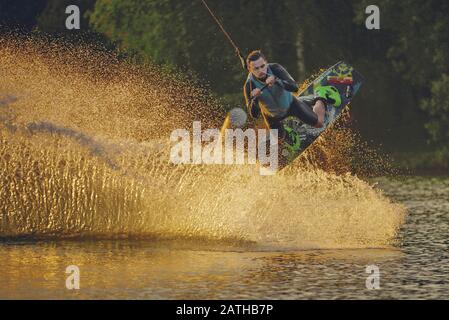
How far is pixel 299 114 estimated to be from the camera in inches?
904

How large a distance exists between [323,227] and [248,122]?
15829mm

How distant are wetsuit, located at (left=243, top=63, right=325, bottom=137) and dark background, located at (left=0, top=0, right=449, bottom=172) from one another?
18358 mm

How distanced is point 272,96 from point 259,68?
623 mm

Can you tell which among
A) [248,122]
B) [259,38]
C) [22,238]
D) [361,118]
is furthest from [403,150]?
[22,238]

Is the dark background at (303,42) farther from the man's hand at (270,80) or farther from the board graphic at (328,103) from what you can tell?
the man's hand at (270,80)

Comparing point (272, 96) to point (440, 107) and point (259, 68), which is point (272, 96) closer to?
point (259, 68)

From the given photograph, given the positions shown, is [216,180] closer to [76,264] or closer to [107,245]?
[107,245]

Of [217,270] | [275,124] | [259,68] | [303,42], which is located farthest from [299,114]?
[303,42]

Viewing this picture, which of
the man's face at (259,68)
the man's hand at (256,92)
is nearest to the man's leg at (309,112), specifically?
the man's hand at (256,92)

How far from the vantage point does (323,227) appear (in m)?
21.2

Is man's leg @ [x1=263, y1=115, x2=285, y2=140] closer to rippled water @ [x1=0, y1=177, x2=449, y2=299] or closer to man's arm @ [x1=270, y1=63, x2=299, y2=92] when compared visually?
man's arm @ [x1=270, y1=63, x2=299, y2=92]

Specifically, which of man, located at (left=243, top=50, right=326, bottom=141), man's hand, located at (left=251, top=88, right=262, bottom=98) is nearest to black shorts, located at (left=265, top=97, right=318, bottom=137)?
man, located at (left=243, top=50, right=326, bottom=141)

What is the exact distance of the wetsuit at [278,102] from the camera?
22016 millimetres

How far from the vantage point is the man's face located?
→ 21.7 metres
